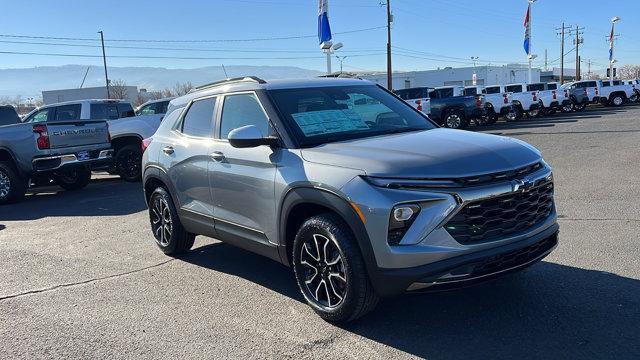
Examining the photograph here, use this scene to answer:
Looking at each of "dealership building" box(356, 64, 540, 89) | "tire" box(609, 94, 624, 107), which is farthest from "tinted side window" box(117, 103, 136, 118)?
"dealership building" box(356, 64, 540, 89)

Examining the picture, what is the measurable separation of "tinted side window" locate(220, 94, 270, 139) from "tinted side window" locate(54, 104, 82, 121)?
1034 centimetres

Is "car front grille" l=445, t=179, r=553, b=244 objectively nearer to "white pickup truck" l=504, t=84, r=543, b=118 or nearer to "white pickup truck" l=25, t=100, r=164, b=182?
"white pickup truck" l=25, t=100, r=164, b=182

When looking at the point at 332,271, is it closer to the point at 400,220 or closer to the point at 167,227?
the point at 400,220

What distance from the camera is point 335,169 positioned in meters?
3.80

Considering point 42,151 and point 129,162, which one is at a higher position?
point 42,151

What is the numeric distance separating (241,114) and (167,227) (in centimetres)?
193

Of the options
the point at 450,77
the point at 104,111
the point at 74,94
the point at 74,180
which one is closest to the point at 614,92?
the point at 104,111

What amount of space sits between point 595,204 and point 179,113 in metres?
5.53

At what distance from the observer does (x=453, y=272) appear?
348cm

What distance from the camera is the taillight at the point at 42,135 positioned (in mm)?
10680

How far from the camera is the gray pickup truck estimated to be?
1072 centimetres

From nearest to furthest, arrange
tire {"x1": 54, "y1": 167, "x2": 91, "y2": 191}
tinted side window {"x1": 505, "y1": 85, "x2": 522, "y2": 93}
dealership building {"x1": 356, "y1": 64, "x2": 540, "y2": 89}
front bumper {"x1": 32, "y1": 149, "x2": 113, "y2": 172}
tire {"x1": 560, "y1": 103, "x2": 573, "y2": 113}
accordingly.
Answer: front bumper {"x1": 32, "y1": 149, "x2": 113, "y2": 172}
tire {"x1": 54, "y1": 167, "x2": 91, "y2": 191}
tinted side window {"x1": 505, "y1": 85, "x2": 522, "y2": 93}
tire {"x1": 560, "y1": 103, "x2": 573, "y2": 113}
dealership building {"x1": 356, "y1": 64, "x2": 540, "y2": 89}

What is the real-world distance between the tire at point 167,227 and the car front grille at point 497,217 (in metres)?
3.39

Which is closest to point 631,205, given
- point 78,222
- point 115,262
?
point 115,262
